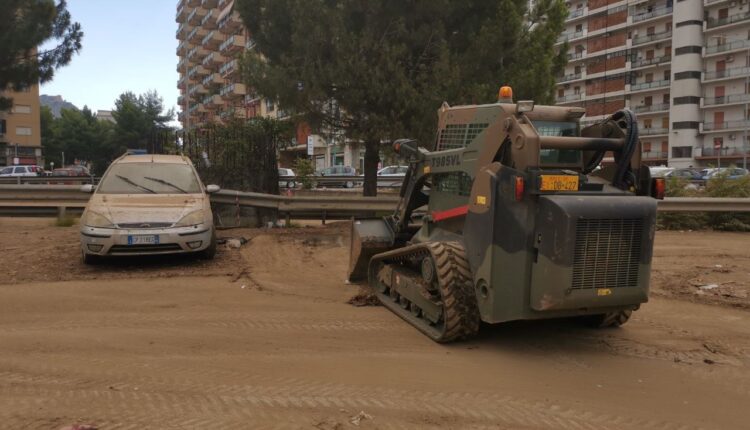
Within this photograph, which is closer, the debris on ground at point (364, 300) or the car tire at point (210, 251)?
the debris on ground at point (364, 300)

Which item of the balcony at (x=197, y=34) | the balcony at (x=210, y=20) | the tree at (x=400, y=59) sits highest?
the balcony at (x=210, y=20)

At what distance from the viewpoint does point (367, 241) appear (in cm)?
699

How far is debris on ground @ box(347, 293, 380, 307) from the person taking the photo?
6.62 meters

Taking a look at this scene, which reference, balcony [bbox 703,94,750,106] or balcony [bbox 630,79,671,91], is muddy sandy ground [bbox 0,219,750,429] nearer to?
balcony [bbox 703,94,750,106]

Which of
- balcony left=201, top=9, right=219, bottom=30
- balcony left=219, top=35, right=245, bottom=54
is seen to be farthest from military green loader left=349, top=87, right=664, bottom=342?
balcony left=201, top=9, right=219, bottom=30

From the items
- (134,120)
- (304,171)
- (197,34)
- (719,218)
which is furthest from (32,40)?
(197,34)

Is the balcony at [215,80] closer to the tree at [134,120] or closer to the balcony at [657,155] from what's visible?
the tree at [134,120]

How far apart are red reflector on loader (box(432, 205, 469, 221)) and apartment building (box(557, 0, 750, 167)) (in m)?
60.4

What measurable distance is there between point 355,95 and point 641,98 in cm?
6927

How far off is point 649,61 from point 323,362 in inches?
2954

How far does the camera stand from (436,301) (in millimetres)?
5355

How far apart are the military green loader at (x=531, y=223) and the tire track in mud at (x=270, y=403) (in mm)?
967

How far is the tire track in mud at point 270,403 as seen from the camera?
367cm

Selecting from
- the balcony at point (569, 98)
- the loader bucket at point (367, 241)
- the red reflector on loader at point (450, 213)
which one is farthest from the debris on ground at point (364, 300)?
the balcony at point (569, 98)
